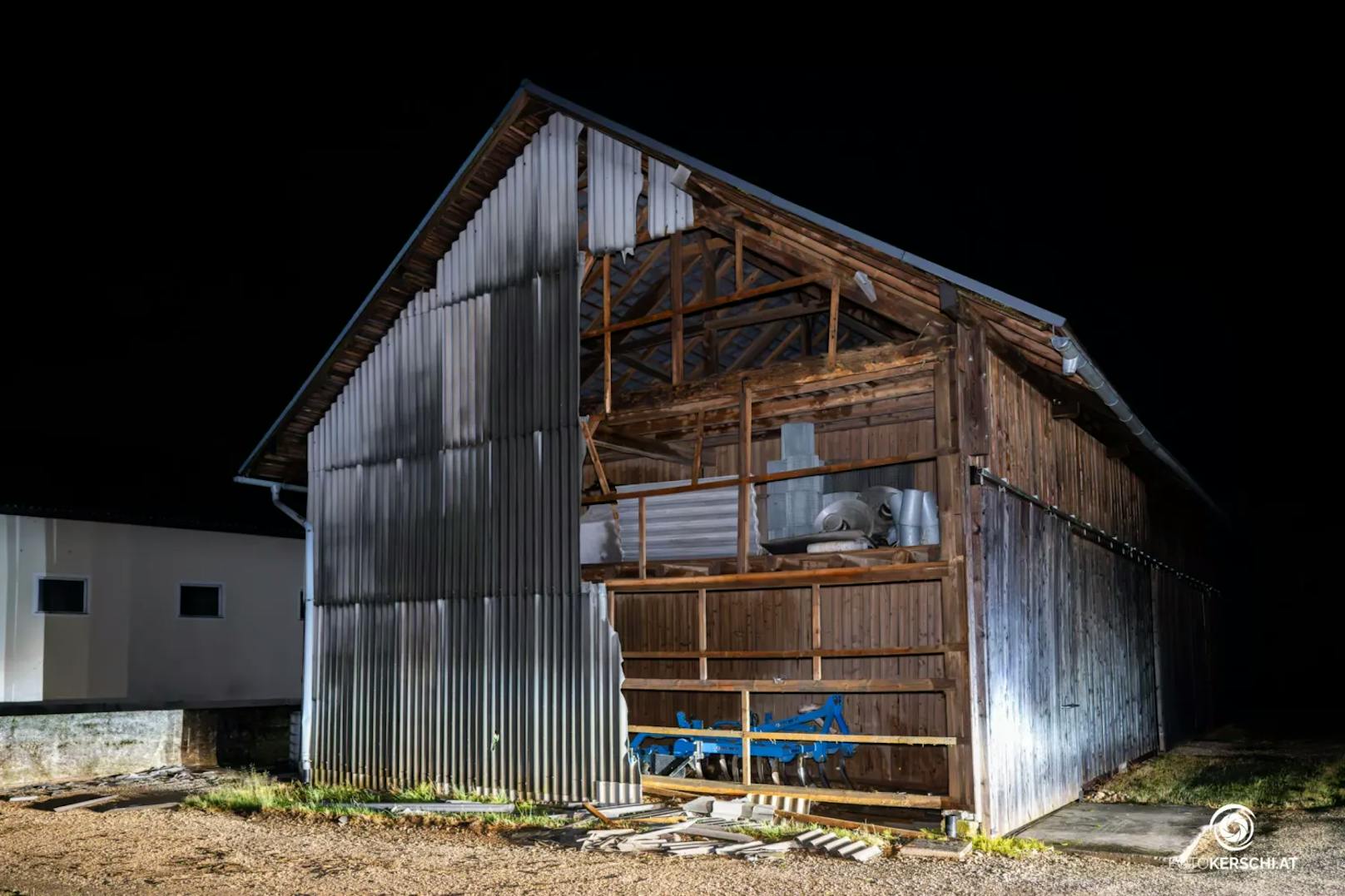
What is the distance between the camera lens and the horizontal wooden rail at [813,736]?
39.1ft

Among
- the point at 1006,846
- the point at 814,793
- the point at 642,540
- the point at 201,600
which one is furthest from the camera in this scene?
the point at 201,600

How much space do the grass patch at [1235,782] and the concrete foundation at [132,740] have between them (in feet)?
43.1

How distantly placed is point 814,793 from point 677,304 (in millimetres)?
5710

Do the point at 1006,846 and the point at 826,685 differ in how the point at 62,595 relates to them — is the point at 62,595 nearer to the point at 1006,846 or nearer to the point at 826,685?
the point at 826,685

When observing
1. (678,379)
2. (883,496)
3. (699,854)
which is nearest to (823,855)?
(699,854)

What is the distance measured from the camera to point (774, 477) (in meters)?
13.2

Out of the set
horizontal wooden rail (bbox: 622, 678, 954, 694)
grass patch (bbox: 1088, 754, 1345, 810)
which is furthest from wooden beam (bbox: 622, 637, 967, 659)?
grass patch (bbox: 1088, 754, 1345, 810)

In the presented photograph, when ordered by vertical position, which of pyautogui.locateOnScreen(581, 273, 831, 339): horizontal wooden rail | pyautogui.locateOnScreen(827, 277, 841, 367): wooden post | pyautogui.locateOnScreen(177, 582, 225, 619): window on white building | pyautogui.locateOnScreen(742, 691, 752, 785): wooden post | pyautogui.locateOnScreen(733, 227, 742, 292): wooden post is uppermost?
pyautogui.locateOnScreen(733, 227, 742, 292): wooden post

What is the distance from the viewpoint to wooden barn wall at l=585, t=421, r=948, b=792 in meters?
15.9

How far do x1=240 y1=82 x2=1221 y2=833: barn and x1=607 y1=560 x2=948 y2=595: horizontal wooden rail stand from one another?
0.05 metres

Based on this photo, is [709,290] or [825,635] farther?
[825,635]

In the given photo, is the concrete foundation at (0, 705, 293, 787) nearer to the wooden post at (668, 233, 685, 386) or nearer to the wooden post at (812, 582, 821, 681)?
the wooden post at (668, 233, 685, 386)

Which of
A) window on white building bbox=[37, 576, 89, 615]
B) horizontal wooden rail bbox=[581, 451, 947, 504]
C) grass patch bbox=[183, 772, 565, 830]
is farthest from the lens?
window on white building bbox=[37, 576, 89, 615]

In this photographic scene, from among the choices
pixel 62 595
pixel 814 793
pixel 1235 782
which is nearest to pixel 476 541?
pixel 814 793
